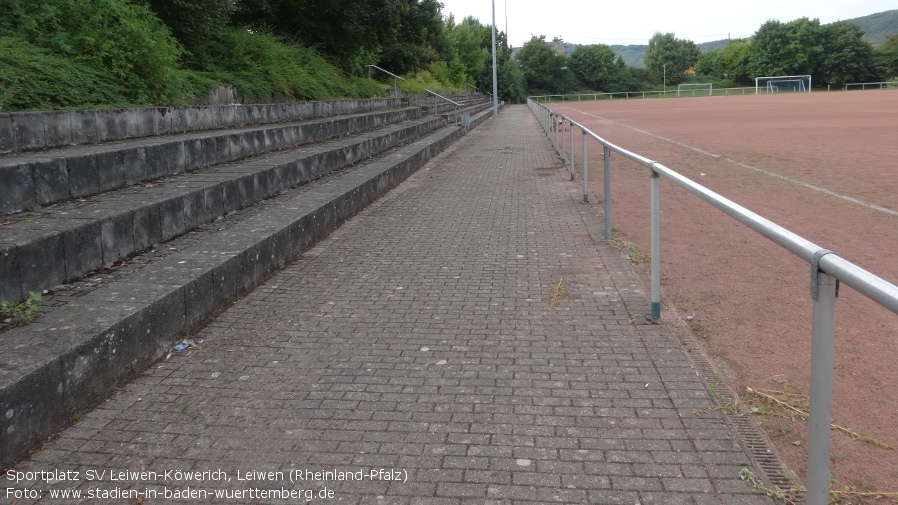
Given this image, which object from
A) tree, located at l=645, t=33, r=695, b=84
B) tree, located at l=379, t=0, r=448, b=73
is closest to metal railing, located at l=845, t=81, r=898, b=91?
tree, located at l=645, t=33, r=695, b=84

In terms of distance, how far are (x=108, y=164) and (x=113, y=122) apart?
179 cm

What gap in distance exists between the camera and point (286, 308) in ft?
19.3

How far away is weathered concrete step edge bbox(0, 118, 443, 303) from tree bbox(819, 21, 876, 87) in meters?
100

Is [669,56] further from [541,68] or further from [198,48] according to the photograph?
[198,48]

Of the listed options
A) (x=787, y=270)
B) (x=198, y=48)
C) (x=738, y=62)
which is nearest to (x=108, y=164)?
(x=787, y=270)

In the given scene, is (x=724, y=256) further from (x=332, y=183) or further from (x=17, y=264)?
(x=17, y=264)

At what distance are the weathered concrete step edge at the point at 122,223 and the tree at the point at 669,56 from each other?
145223 mm

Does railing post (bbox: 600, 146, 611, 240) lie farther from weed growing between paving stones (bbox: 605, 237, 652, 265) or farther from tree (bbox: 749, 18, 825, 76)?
tree (bbox: 749, 18, 825, 76)

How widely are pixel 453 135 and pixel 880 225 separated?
1664 centimetres

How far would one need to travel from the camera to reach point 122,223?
5570 mm

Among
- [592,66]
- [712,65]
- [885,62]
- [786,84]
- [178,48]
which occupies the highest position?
[712,65]

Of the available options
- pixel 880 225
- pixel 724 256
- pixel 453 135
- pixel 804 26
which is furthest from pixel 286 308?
pixel 804 26

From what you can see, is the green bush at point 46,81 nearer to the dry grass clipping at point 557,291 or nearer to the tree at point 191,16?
the tree at point 191,16

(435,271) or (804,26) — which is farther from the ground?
(804,26)
